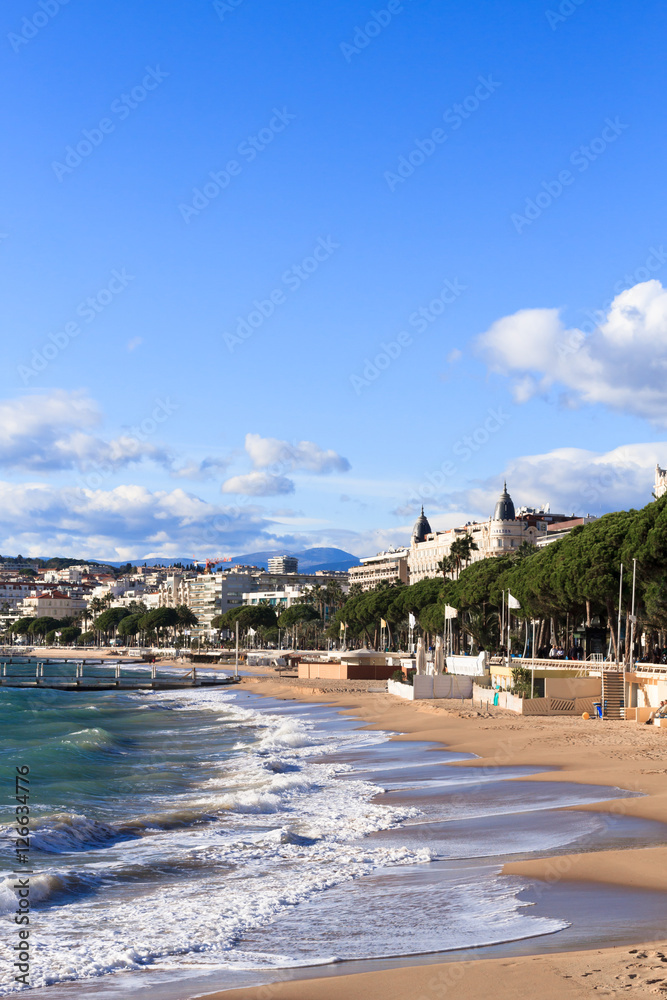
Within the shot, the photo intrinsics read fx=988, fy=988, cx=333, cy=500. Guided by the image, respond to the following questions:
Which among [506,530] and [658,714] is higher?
[506,530]

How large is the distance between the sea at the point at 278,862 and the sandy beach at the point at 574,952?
58 centimetres

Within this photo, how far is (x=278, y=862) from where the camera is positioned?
15.5 metres

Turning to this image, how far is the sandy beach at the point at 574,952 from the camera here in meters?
8.52

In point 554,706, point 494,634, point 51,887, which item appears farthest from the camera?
point 494,634

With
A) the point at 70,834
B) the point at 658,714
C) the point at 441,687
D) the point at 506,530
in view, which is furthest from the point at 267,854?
the point at 506,530

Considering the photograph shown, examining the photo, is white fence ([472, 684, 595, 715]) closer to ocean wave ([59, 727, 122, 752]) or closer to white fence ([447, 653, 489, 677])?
white fence ([447, 653, 489, 677])

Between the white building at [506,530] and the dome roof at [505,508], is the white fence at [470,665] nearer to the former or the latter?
the white building at [506,530]

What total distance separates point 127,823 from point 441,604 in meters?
85.5

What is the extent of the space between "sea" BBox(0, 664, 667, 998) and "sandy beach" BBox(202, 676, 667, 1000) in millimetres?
580

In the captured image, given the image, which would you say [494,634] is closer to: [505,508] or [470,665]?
[470,665]

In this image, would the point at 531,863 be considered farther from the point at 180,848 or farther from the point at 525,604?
the point at 525,604

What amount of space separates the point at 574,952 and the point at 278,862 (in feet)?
22.7

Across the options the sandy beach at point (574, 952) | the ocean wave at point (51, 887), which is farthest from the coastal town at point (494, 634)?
the ocean wave at point (51, 887)

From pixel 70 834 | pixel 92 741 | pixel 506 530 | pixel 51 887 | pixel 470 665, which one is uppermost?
pixel 506 530
